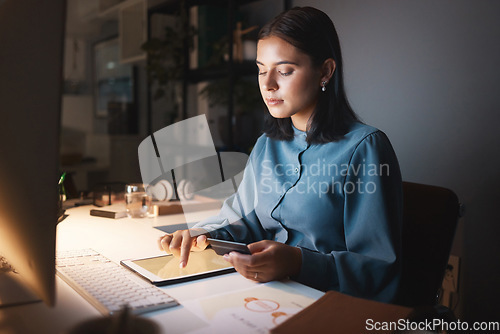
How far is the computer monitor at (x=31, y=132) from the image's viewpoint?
1.65 feet

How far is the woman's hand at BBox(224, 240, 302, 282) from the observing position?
84 centimetres

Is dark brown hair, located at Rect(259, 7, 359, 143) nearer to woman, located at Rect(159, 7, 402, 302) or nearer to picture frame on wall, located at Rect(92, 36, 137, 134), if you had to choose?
woman, located at Rect(159, 7, 402, 302)

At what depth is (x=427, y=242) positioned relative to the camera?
1.08 m

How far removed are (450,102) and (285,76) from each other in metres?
0.88

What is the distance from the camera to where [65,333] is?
476 mm

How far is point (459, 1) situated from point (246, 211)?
117 cm

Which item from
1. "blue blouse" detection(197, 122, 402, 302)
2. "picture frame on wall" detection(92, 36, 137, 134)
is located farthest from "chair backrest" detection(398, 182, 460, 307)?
"picture frame on wall" detection(92, 36, 137, 134)

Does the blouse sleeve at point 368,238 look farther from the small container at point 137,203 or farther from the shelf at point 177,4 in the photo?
the shelf at point 177,4

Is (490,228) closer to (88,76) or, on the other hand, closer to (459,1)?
(459,1)

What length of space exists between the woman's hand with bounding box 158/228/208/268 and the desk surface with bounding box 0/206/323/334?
0.28 feet

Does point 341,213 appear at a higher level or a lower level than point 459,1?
lower

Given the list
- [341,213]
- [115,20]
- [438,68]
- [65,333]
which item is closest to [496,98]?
[438,68]

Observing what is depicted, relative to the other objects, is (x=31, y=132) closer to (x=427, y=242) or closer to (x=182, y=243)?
(x=182, y=243)

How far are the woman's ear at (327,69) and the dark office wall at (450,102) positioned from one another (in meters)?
0.73
